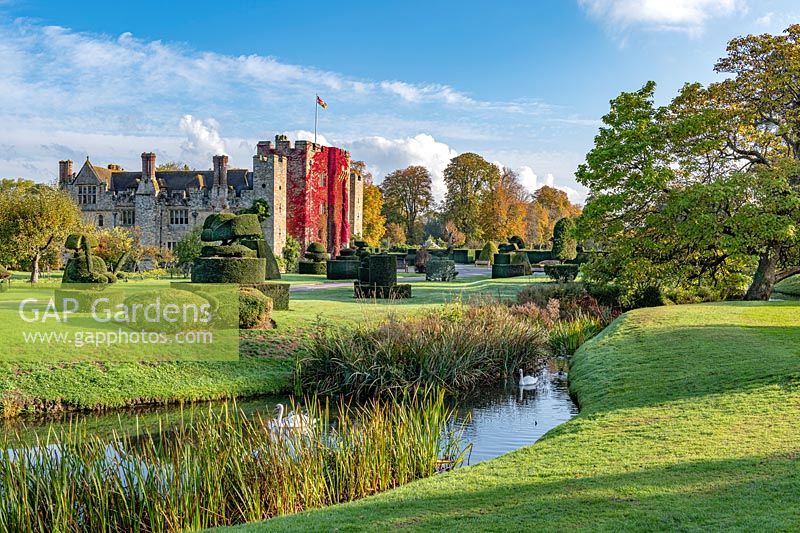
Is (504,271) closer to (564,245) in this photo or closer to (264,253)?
Answer: (564,245)

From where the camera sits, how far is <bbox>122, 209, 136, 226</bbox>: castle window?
48344 mm

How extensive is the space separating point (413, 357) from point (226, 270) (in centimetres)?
677

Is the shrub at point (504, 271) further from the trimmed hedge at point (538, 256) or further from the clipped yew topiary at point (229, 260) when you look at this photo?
the clipped yew topiary at point (229, 260)

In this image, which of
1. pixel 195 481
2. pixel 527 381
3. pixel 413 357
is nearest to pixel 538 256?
pixel 527 381

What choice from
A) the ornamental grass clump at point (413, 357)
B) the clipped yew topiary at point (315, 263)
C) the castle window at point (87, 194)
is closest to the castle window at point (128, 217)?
the castle window at point (87, 194)

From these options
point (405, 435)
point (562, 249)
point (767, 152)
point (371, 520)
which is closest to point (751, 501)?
point (371, 520)

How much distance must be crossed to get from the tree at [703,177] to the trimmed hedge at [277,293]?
8.31 m

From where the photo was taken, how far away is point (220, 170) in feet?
156

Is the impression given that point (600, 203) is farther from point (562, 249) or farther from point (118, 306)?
point (562, 249)

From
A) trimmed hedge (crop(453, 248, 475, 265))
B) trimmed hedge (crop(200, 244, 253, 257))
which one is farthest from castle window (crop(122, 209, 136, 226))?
trimmed hedge (crop(200, 244, 253, 257))

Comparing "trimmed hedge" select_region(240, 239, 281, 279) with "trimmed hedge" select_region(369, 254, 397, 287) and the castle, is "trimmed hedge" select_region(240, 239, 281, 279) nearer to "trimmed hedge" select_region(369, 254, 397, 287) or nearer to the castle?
"trimmed hedge" select_region(369, 254, 397, 287)

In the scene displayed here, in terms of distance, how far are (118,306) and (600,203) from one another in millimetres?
12016

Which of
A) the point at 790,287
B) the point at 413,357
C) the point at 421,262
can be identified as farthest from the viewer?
the point at 421,262

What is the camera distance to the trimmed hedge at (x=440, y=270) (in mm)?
30572
